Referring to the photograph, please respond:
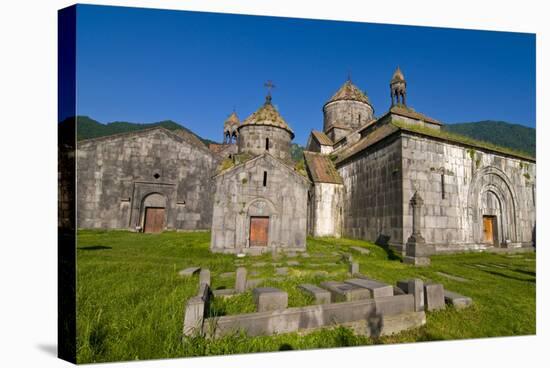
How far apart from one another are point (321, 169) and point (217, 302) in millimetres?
13771

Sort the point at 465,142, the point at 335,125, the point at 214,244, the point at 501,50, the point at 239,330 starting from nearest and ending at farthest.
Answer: the point at 239,330 < the point at 501,50 < the point at 214,244 < the point at 465,142 < the point at 335,125

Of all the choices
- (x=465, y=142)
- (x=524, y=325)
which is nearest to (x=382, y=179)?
(x=465, y=142)

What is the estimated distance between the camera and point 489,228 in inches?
482

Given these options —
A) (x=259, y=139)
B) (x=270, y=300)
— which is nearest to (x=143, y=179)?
(x=259, y=139)

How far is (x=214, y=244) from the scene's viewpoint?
9.53m

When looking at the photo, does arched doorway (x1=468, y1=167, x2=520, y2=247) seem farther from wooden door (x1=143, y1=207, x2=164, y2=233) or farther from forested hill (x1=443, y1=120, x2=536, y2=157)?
wooden door (x1=143, y1=207, x2=164, y2=233)

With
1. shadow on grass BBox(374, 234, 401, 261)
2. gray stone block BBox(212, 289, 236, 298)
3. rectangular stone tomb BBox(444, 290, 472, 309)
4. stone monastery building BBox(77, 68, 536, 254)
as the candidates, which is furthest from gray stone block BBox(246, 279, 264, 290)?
shadow on grass BBox(374, 234, 401, 261)

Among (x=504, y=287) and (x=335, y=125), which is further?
(x=335, y=125)

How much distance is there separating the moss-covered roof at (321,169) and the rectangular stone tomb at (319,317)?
12337mm

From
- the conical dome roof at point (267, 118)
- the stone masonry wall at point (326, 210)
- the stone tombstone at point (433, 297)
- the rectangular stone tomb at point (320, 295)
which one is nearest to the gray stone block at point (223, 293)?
the rectangular stone tomb at point (320, 295)

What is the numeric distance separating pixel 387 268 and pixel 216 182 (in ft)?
21.8

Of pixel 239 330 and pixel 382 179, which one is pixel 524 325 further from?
pixel 382 179

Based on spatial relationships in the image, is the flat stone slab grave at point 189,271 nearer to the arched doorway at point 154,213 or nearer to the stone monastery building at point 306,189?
the stone monastery building at point 306,189

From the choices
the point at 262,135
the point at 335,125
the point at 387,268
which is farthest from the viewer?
the point at 335,125
